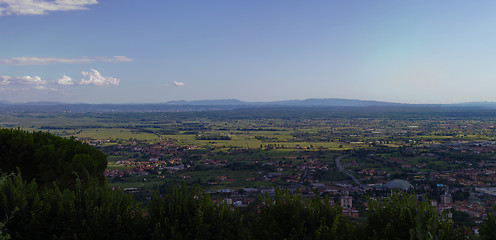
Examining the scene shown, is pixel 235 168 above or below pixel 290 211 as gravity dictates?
below

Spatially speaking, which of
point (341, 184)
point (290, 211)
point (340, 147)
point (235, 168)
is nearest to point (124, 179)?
point (235, 168)

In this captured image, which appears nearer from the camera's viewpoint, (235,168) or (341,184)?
(341,184)

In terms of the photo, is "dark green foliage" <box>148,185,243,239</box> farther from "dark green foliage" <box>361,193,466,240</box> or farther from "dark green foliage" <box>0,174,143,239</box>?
"dark green foliage" <box>361,193,466,240</box>

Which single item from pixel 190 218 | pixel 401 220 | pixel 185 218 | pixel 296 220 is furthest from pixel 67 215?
pixel 401 220

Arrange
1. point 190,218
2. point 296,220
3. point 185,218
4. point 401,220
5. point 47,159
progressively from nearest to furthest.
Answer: point 401,220
point 296,220
point 190,218
point 185,218
point 47,159

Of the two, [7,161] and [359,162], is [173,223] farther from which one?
[359,162]

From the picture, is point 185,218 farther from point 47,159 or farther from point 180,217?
point 47,159

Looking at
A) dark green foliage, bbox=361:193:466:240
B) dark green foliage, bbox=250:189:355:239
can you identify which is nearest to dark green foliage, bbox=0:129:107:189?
dark green foliage, bbox=250:189:355:239
